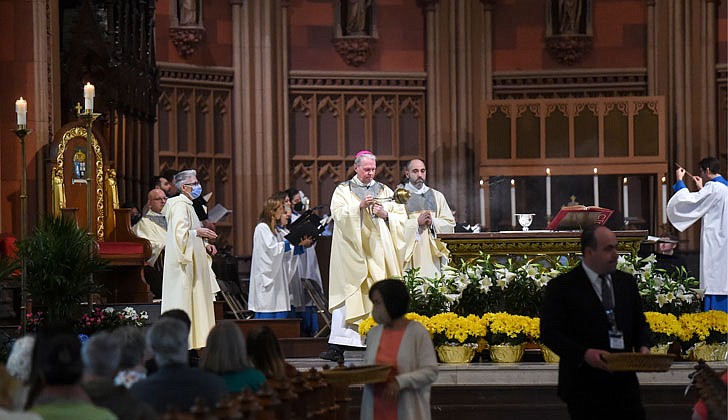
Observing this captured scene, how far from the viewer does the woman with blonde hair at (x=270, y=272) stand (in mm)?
13836

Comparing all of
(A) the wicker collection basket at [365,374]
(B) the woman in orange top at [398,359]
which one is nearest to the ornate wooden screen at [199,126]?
(B) the woman in orange top at [398,359]

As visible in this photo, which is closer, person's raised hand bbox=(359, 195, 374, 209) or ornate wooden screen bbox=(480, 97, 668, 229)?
person's raised hand bbox=(359, 195, 374, 209)

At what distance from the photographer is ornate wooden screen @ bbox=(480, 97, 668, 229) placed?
16922 mm

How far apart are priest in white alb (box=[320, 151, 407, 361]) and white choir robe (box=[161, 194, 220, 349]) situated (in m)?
1.21

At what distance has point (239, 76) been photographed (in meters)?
18.1

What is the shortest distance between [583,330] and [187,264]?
6.11m

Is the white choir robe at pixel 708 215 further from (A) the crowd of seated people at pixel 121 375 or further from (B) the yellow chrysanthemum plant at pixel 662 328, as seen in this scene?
(A) the crowd of seated people at pixel 121 375

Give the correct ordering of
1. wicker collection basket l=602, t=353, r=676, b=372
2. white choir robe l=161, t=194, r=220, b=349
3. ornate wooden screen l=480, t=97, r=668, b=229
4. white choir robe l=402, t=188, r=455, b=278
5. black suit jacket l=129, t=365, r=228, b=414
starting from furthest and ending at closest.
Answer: ornate wooden screen l=480, t=97, r=668, b=229
white choir robe l=402, t=188, r=455, b=278
white choir robe l=161, t=194, r=220, b=349
wicker collection basket l=602, t=353, r=676, b=372
black suit jacket l=129, t=365, r=228, b=414

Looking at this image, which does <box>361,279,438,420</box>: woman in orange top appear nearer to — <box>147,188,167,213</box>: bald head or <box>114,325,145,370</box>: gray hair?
<box>114,325,145,370</box>: gray hair

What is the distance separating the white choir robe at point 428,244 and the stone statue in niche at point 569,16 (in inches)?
220

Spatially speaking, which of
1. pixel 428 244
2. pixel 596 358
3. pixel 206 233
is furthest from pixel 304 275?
pixel 596 358

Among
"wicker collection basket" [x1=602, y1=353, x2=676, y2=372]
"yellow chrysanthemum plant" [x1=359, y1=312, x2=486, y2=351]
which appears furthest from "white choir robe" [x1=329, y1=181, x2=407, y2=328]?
"wicker collection basket" [x1=602, y1=353, x2=676, y2=372]

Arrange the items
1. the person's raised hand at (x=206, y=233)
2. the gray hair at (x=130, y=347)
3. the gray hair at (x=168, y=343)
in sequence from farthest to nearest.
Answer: the person's raised hand at (x=206, y=233) < the gray hair at (x=130, y=347) < the gray hair at (x=168, y=343)

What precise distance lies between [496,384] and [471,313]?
1128mm
